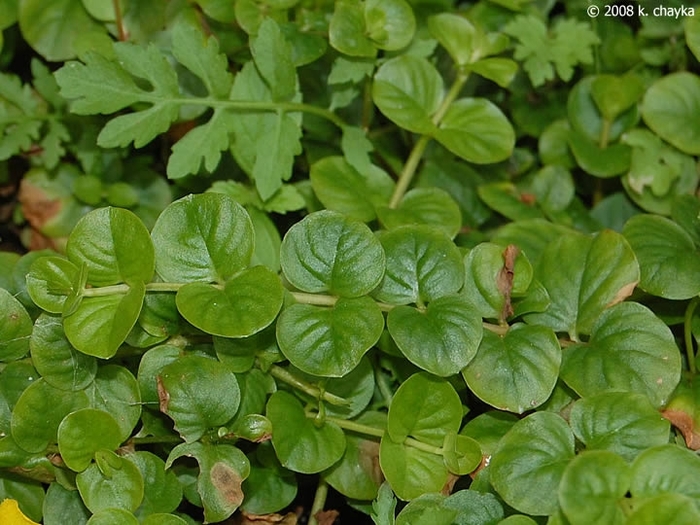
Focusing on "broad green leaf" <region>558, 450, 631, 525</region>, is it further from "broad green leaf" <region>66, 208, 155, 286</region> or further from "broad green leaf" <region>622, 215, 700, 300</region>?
"broad green leaf" <region>66, 208, 155, 286</region>

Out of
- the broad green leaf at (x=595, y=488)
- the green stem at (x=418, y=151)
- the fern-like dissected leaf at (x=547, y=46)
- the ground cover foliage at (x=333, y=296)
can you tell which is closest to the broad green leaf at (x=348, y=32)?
the ground cover foliage at (x=333, y=296)

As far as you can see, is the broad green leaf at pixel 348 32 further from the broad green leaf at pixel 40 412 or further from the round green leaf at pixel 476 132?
the broad green leaf at pixel 40 412

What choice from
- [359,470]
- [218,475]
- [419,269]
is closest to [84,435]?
[218,475]

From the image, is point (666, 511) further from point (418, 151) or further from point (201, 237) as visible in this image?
point (418, 151)

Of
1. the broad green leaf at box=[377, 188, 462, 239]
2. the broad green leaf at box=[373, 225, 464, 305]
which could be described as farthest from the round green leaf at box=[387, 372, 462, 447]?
the broad green leaf at box=[377, 188, 462, 239]

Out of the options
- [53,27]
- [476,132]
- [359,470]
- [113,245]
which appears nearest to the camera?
[113,245]
